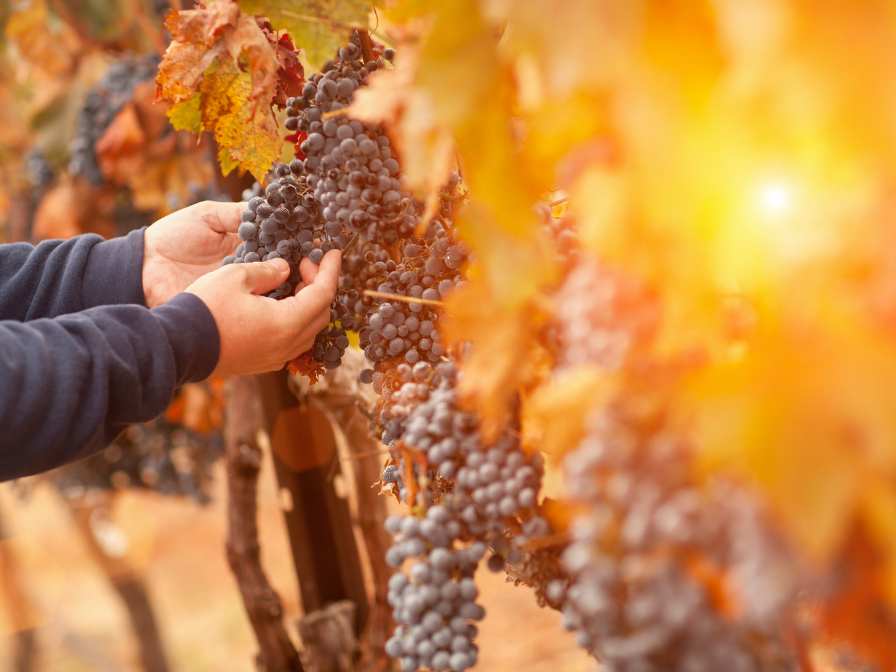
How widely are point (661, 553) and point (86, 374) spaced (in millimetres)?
486

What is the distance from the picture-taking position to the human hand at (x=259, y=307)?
77cm

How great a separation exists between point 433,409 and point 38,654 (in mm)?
2758

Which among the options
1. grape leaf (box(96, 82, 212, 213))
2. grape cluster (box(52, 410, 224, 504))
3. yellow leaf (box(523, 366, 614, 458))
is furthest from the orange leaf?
yellow leaf (box(523, 366, 614, 458))

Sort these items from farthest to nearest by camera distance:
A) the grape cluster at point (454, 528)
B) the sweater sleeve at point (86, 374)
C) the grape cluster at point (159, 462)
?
the grape cluster at point (159, 462), the sweater sleeve at point (86, 374), the grape cluster at point (454, 528)

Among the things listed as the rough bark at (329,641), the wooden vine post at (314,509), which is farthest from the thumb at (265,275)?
the rough bark at (329,641)

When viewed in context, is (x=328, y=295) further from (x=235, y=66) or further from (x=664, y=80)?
(x=664, y=80)

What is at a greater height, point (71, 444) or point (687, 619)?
point (71, 444)

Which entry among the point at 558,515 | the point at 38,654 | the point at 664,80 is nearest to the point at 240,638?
the point at 38,654

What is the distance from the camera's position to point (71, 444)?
0.71 metres

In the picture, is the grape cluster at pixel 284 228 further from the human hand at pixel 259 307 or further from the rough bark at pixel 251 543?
the rough bark at pixel 251 543

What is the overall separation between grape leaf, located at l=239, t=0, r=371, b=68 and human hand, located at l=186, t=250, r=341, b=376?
173 mm

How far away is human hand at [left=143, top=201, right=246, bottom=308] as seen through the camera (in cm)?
101

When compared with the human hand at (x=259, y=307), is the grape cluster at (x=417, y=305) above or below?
below

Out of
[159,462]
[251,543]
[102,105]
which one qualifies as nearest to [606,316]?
[251,543]
